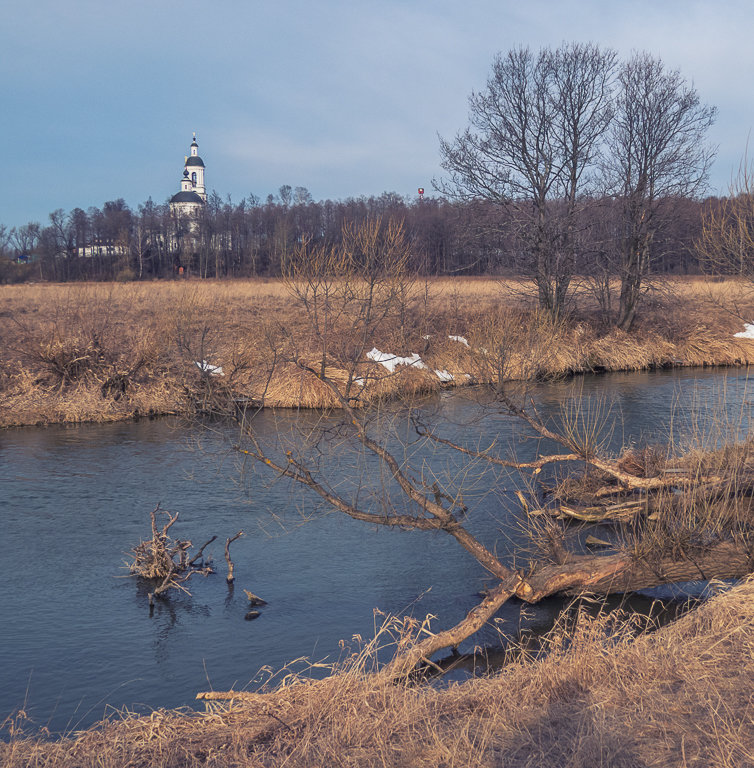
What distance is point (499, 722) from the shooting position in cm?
395

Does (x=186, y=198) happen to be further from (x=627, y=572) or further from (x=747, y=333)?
(x=627, y=572)

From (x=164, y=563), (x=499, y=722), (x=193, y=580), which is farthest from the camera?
(x=193, y=580)

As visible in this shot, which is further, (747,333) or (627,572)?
(747,333)

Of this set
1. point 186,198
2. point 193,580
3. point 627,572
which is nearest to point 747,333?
point 627,572

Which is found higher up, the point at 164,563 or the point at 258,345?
the point at 258,345

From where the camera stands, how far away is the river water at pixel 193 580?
19.6 feet

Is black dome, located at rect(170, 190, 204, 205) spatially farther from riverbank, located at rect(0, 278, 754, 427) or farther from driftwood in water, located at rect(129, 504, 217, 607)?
driftwood in water, located at rect(129, 504, 217, 607)

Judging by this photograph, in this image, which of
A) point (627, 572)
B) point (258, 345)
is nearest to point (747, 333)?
point (258, 345)

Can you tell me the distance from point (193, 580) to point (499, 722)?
4.57m

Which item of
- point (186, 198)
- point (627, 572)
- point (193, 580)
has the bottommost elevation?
point (193, 580)

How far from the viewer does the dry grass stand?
3570 mm

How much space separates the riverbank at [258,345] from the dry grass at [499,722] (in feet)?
22.0

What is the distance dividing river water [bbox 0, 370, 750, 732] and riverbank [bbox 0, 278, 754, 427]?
67.5 inches

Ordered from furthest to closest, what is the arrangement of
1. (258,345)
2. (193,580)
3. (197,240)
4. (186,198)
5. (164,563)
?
(186,198) → (197,240) → (258,345) → (193,580) → (164,563)
